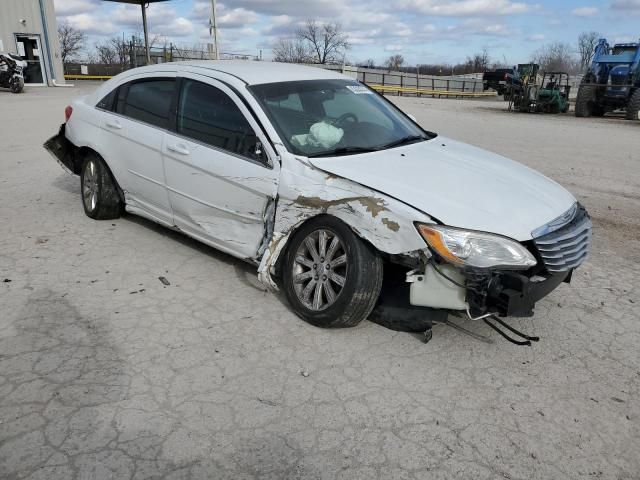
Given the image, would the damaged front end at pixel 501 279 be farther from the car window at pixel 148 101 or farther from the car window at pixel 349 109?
the car window at pixel 148 101

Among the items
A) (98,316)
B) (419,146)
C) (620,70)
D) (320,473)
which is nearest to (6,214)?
(98,316)

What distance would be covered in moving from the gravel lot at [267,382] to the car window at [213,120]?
3.58 feet

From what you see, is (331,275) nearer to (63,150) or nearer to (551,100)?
(63,150)

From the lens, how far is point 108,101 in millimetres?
5199

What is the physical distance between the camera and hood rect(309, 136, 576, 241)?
9.95 ft

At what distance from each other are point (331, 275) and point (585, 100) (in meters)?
20.8

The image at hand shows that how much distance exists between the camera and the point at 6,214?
19.0 feet

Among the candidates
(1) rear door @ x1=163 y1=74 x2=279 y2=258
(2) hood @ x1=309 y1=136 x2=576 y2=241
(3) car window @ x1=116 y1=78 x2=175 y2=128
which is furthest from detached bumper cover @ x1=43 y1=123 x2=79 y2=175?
(2) hood @ x1=309 y1=136 x2=576 y2=241

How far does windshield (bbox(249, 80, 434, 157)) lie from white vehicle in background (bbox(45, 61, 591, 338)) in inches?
0.6

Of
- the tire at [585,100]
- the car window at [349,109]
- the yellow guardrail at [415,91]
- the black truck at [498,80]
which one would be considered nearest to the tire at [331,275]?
the car window at [349,109]

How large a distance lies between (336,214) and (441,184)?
0.68 metres

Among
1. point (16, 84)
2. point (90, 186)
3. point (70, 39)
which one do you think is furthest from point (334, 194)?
point (70, 39)

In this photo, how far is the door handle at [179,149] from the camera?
4.17 m

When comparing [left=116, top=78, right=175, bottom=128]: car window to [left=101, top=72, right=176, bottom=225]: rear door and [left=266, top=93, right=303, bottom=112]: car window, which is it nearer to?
[left=101, top=72, right=176, bottom=225]: rear door
